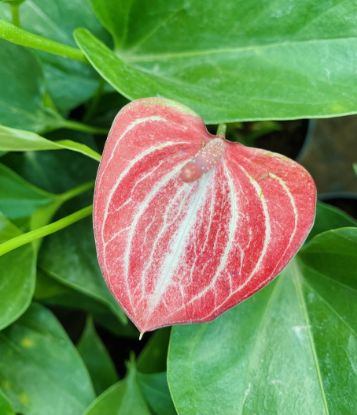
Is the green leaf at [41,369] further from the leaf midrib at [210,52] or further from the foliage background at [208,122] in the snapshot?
the leaf midrib at [210,52]

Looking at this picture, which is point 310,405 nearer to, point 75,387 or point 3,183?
point 75,387

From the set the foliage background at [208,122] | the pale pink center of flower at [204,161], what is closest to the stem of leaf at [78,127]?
the foliage background at [208,122]

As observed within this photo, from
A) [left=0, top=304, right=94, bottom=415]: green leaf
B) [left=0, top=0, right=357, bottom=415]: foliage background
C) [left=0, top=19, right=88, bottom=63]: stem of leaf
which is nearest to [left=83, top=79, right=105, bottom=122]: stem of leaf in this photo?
[left=0, top=0, right=357, bottom=415]: foliage background

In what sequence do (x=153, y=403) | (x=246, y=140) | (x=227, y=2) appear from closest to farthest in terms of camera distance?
(x=227, y=2) → (x=153, y=403) → (x=246, y=140)

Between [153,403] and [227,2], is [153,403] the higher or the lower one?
the lower one

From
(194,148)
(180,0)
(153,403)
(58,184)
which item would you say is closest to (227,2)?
(180,0)

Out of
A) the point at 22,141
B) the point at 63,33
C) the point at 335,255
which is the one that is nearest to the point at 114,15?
the point at 63,33
